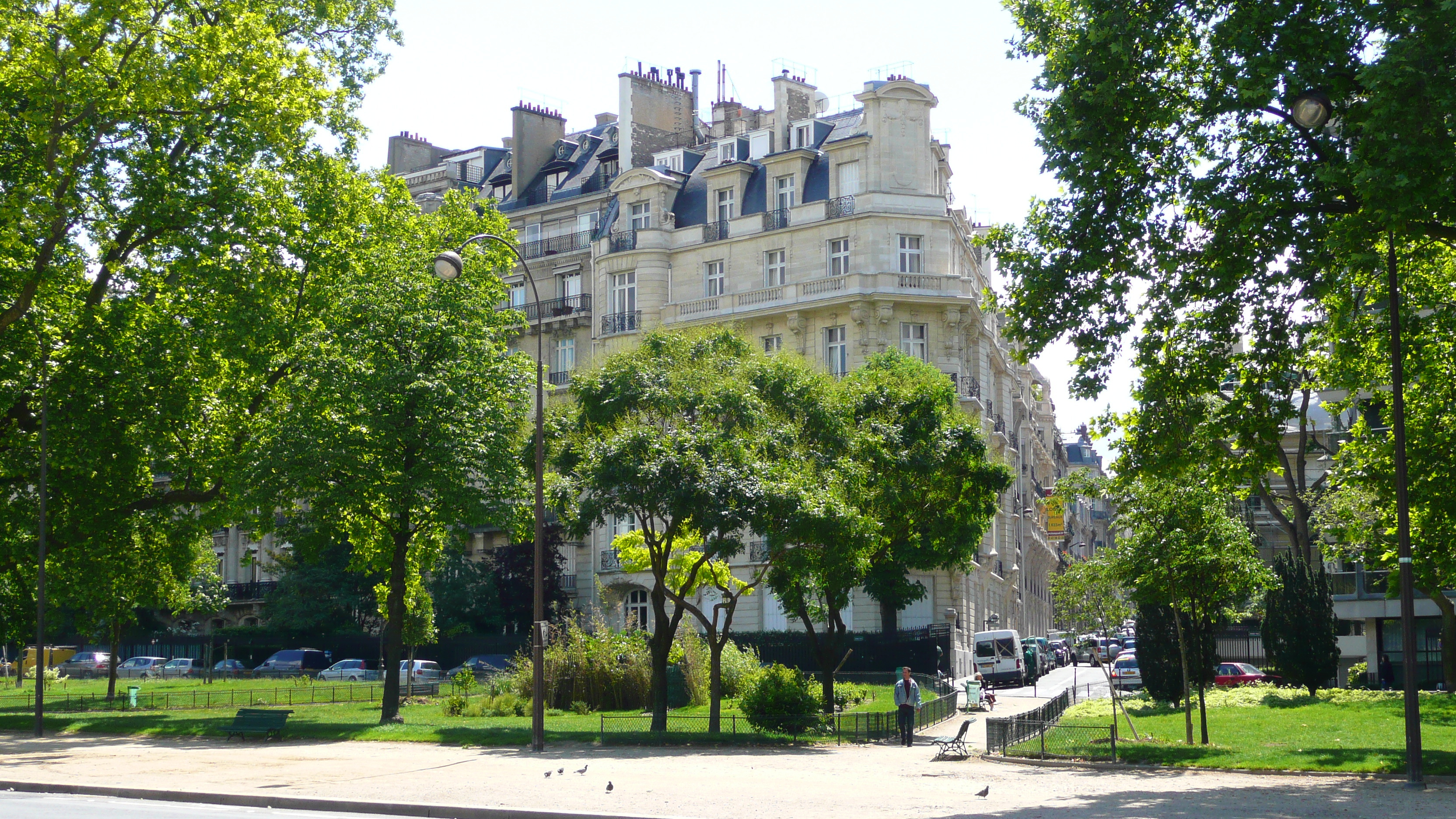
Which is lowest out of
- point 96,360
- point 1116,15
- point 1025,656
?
point 1025,656

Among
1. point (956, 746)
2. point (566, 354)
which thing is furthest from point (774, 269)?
point (956, 746)

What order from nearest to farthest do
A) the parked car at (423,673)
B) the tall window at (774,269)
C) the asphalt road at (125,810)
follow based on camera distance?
the asphalt road at (125,810) < the parked car at (423,673) < the tall window at (774,269)

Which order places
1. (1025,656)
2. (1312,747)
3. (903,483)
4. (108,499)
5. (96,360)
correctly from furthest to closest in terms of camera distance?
(1025,656), (903,483), (108,499), (96,360), (1312,747)

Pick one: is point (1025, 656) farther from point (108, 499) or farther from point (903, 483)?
point (108, 499)

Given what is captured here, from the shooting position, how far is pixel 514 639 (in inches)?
2336

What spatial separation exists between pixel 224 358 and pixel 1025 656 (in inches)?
1375

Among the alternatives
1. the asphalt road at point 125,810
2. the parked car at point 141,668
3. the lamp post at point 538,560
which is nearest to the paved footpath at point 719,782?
the lamp post at point 538,560

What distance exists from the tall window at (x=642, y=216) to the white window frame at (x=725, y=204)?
3.26 meters

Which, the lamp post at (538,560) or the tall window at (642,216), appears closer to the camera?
the lamp post at (538,560)

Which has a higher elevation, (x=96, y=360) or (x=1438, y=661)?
(x=96, y=360)

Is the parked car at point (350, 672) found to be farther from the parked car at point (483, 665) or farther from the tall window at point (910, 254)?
the tall window at point (910, 254)

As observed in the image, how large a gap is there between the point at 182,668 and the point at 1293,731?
5346 centimetres

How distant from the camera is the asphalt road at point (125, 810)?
52.5 ft

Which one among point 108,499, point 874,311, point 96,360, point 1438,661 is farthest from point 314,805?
point 1438,661
